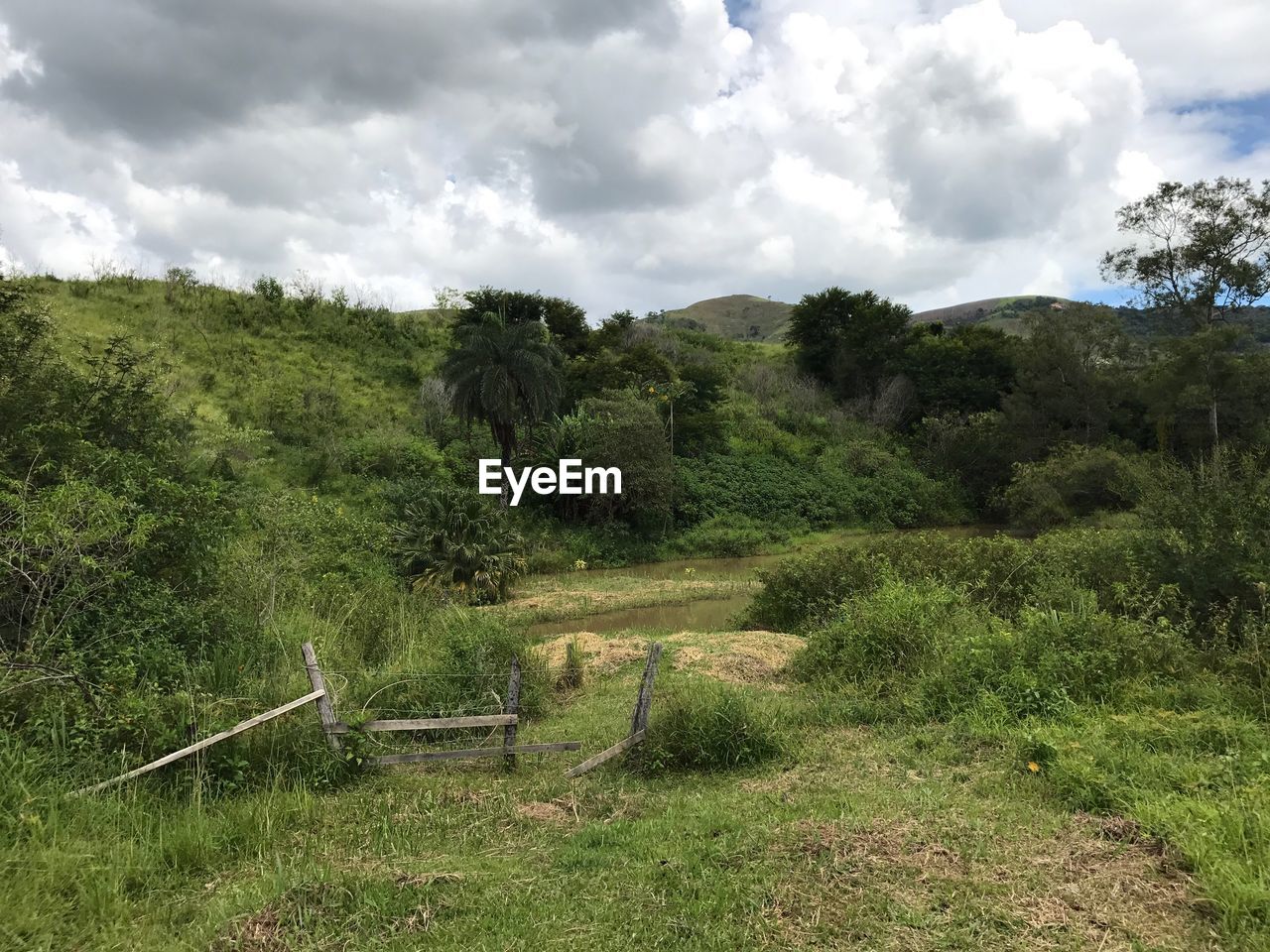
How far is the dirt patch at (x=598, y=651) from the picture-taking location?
10.2 meters

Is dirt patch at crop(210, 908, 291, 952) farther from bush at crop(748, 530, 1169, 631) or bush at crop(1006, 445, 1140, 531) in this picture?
bush at crop(1006, 445, 1140, 531)

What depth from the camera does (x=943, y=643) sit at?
758cm

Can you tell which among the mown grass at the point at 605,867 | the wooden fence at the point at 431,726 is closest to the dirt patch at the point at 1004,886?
the mown grass at the point at 605,867

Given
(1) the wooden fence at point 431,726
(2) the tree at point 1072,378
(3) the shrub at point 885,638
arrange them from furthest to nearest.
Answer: (2) the tree at point 1072,378, (3) the shrub at point 885,638, (1) the wooden fence at point 431,726

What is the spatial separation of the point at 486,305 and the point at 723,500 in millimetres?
12697

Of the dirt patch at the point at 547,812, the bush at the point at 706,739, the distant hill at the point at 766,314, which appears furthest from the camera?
the distant hill at the point at 766,314

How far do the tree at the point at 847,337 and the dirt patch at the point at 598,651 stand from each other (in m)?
28.9

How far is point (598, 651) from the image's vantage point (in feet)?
35.5

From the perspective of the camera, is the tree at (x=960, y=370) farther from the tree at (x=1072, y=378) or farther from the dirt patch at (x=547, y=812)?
the dirt patch at (x=547, y=812)

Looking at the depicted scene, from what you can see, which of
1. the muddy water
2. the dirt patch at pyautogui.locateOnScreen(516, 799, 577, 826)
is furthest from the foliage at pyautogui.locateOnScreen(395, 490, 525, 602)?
the dirt patch at pyautogui.locateOnScreen(516, 799, 577, 826)

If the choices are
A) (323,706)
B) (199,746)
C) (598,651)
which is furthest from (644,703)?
(598,651)

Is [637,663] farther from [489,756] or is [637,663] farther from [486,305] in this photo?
[486,305]

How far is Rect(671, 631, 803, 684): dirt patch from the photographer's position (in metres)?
8.98

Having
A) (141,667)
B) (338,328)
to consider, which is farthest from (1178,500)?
(338,328)
